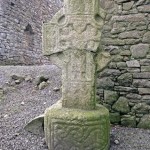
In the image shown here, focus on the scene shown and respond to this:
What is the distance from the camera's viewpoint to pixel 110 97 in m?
4.46

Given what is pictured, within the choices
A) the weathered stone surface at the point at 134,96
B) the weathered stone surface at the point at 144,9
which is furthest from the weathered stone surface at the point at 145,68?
the weathered stone surface at the point at 144,9

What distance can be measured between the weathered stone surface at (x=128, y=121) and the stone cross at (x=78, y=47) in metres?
1.17

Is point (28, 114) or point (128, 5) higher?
point (128, 5)

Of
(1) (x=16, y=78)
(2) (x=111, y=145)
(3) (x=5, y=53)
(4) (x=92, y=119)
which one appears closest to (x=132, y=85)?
(2) (x=111, y=145)

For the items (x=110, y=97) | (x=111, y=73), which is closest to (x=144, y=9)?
(x=111, y=73)

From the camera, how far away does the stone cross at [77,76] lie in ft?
10.5

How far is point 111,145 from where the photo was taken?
11.9ft

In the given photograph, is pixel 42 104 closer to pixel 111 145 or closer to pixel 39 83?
pixel 39 83

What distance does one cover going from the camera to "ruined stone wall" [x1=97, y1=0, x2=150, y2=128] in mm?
4305

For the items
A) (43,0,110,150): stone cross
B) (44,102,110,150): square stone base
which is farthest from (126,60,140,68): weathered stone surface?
(44,102,110,150): square stone base

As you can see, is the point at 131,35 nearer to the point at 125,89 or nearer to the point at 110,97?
the point at 125,89

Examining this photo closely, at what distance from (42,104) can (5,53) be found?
5.67 m

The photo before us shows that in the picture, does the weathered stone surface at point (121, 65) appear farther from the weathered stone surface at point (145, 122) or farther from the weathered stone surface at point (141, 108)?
the weathered stone surface at point (145, 122)

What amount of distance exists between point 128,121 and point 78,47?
163cm
